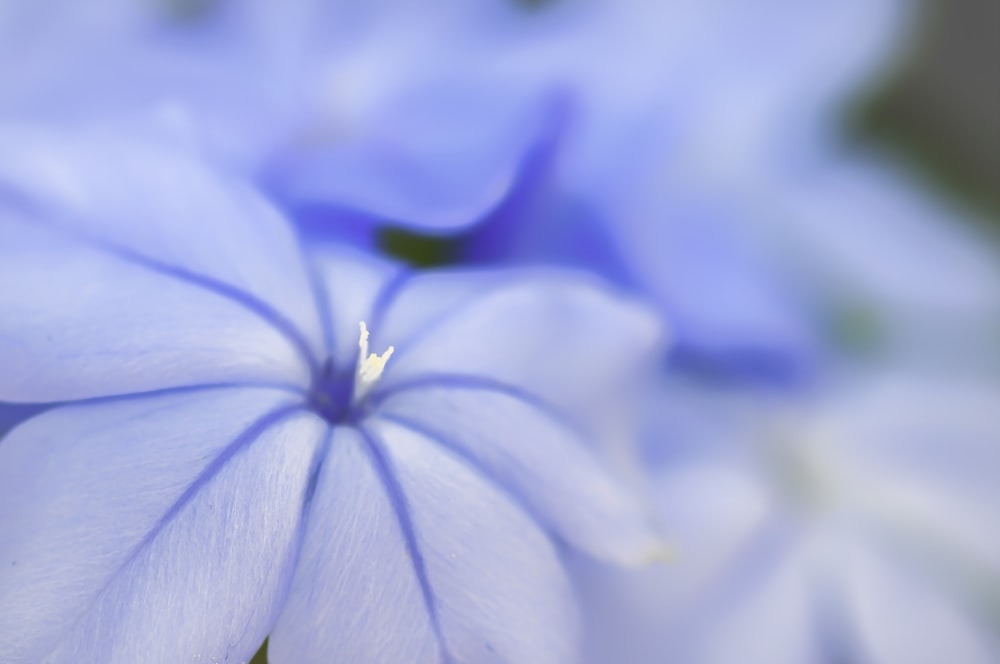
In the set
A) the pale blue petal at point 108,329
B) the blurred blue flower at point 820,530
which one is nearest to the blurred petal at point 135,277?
the pale blue petal at point 108,329

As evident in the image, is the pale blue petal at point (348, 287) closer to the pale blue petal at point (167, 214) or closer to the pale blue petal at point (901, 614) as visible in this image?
the pale blue petal at point (167, 214)

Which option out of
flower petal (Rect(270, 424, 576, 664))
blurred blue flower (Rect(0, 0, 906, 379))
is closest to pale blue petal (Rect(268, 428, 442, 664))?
flower petal (Rect(270, 424, 576, 664))

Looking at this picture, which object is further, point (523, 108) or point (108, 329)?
point (523, 108)

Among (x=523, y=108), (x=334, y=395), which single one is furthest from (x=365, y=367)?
(x=523, y=108)

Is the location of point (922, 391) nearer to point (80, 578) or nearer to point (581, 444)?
point (581, 444)

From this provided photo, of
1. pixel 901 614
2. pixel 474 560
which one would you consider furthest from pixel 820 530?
pixel 474 560

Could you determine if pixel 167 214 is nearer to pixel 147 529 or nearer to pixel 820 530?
pixel 147 529
